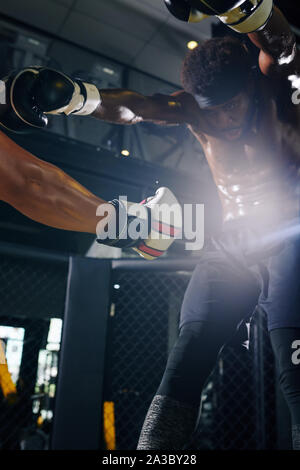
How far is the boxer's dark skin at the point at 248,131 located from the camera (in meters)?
1.32

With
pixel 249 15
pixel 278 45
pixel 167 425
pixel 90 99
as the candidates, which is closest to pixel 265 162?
pixel 278 45

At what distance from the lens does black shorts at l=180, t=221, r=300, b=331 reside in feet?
3.77

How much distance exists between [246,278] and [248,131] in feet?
1.74

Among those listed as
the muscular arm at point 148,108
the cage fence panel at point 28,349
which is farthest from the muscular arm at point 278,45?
the cage fence panel at point 28,349

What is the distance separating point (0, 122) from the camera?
1170mm

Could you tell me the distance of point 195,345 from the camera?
1163 mm

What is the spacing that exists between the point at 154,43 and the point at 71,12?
1.12 m

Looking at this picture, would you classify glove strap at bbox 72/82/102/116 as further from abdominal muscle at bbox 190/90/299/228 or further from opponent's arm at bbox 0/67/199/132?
abdominal muscle at bbox 190/90/299/228

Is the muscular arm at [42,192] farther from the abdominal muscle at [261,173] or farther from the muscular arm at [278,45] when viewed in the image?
the muscular arm at [278,45]

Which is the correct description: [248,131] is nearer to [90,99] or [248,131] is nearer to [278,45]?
[278,45]

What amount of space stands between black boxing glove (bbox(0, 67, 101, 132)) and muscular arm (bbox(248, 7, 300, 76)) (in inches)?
24.3

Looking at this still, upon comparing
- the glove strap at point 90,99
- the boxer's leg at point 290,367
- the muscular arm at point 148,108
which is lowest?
the boxer's leg at point 290,367

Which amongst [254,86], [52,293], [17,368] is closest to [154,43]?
[52,293]

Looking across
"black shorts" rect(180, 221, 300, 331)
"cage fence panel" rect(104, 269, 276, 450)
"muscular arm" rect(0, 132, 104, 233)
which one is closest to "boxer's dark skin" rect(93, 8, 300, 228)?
"black shorts" rect(180, 221, 300, 331)
